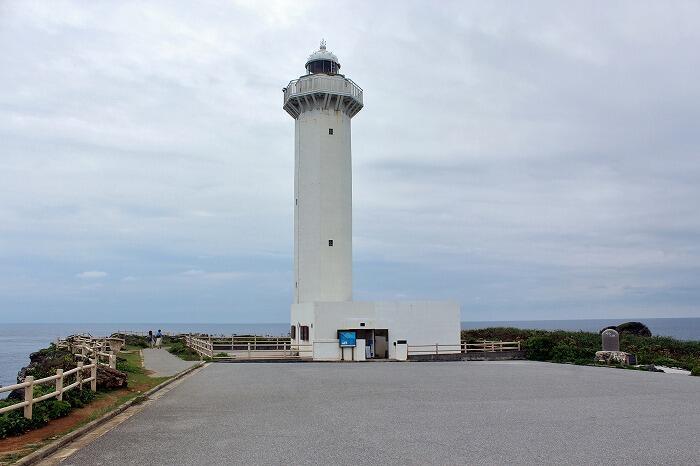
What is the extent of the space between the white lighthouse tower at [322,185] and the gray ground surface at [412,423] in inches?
584

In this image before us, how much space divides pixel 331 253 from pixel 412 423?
76.6 feet

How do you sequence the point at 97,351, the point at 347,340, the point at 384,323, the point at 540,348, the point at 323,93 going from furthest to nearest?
the point at 323,93 < the point at 540,348 < the point at 384,323 < the point at 347,340 < the point at 97,351

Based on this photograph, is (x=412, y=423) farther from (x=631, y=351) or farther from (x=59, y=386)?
(x=631, y=351)

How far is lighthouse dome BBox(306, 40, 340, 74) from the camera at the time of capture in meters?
37.3

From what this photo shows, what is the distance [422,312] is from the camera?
3222 centimetres

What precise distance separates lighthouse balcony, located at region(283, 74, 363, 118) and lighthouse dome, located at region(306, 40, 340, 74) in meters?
1.14

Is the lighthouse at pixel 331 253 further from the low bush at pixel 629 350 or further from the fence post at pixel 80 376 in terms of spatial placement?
the fence post at pixel 80 376

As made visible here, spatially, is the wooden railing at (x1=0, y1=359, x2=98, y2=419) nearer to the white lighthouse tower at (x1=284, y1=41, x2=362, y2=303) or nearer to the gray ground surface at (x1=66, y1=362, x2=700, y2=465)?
the gray ground surface at (x1=66, y1=362, x2=700, y2=465)

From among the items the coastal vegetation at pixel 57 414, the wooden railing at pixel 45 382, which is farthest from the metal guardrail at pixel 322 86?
the wooden railing at pixel 45 382

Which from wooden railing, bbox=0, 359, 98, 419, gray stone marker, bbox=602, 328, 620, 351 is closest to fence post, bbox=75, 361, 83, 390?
wooden railing, bbox=0, 359, 98, 419

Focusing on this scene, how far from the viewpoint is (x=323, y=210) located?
3469 cm

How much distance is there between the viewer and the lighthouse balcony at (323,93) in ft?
117

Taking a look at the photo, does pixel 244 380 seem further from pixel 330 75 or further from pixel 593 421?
pixel 330 75

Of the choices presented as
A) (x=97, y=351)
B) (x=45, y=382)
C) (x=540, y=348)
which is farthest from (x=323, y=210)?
(x=45, y=382)
